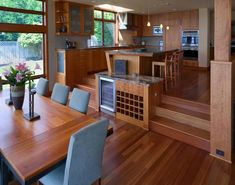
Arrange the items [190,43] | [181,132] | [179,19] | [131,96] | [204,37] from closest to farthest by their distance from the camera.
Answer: [181,132], [131,96], [204,37], [190,43], [179,19]

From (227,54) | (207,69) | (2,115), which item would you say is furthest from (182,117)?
(207,69)

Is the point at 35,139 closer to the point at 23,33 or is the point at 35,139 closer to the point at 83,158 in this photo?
the point at 83,158

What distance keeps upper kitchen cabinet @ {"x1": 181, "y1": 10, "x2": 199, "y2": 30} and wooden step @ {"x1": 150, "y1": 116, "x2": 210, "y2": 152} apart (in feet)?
18.9

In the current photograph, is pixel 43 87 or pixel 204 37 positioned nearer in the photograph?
pixel 43 87

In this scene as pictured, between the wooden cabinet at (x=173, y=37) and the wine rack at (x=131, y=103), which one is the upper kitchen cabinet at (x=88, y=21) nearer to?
the wine rack at (x=131, y=103)

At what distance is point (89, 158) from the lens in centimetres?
184

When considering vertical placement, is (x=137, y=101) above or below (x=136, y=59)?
below

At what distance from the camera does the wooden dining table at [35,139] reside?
1.55 meters

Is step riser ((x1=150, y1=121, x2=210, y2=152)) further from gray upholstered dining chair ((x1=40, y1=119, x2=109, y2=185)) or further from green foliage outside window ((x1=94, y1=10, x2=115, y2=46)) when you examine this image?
green foliage outside window ((x1=94, y1=10, x2=115, y2=46))

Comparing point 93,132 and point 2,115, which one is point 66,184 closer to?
point 93,132

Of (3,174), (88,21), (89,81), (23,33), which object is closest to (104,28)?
(88,21)

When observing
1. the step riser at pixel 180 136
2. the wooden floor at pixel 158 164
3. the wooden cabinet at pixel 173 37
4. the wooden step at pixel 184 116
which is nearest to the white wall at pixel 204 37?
the wooden cabinet at pixel 173 37

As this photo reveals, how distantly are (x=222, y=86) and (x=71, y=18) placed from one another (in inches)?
201

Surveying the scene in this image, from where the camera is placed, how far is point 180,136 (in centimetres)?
375
